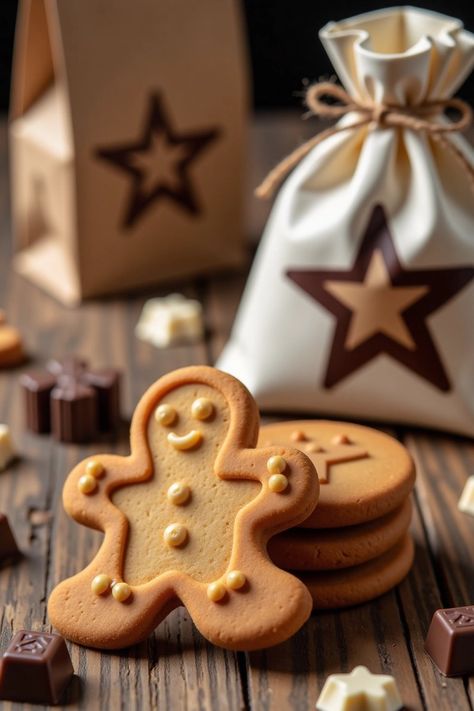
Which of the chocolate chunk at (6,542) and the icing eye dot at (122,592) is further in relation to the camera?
the chocolate chunk at (6,542)

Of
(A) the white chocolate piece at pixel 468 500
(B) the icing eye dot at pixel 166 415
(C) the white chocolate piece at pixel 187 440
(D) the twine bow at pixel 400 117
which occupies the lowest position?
(A) the white chocolate piece at pixel 468 500

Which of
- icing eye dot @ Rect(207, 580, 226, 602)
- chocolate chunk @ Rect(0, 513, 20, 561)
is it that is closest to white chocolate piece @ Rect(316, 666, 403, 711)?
icing eye dot @ Rect(207, 580, 226, 602)

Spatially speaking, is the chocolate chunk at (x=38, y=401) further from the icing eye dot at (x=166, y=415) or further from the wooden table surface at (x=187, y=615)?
the icing eye dot at (x=166, y=415)

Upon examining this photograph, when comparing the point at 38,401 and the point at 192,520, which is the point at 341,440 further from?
the point at 38,401

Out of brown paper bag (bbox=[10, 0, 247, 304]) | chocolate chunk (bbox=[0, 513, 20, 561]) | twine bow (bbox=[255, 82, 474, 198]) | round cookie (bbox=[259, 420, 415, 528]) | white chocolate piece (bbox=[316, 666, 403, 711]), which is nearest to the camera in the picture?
white chocolate piece (bbox=[316, 666, 403, 711])

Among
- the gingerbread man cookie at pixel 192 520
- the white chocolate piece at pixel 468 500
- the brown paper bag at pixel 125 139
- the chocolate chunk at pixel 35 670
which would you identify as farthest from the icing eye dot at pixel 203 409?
the brown paper bag at pixel 125 139

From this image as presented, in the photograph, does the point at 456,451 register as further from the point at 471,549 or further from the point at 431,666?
the point at 431,666

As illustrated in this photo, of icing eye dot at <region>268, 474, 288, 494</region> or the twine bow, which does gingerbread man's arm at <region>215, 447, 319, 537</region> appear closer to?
icing eye dot at <region>268, 474, 288, 494</region>
